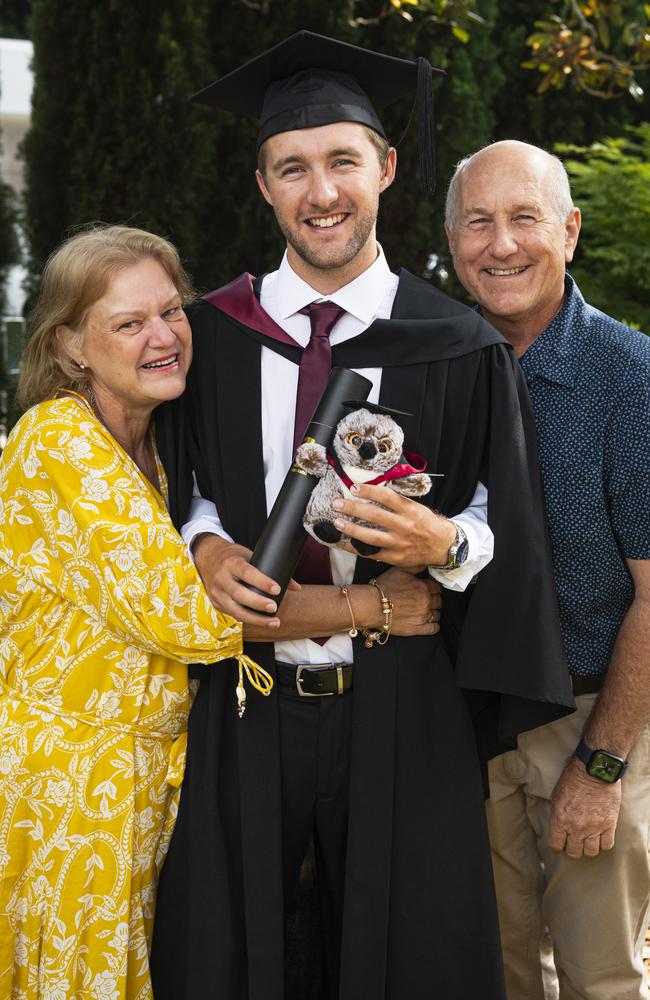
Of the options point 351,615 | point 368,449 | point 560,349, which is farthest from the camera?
point 560,349

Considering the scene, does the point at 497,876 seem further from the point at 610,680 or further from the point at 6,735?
the point at 6,735

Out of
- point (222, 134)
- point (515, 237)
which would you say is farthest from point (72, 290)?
point (222, 134)

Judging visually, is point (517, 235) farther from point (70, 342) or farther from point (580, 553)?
point (70, 342)

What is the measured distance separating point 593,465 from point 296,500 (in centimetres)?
80

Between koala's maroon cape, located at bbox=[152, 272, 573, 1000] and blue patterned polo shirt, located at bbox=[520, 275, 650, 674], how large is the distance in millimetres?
106

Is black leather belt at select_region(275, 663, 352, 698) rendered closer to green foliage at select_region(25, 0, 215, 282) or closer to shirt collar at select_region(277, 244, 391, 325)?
shirt collar at select_region(277, 244, 391, 325)

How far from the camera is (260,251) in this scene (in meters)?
5.68

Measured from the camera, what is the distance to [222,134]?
5613 mm

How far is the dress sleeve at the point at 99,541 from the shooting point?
2.29 meters

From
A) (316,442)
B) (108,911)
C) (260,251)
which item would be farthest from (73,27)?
(108,911)

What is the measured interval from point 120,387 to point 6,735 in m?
0.87

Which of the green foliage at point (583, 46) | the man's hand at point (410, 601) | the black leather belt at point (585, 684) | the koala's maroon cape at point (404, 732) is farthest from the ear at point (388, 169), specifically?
the green foliage at point (583, 46)

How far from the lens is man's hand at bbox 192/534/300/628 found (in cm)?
218

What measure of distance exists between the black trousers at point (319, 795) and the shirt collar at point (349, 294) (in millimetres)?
920
